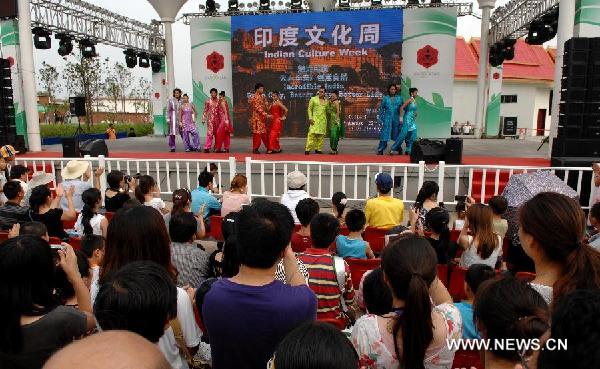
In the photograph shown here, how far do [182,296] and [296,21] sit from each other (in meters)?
12.9

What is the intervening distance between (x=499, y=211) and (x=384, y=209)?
2.89 ft

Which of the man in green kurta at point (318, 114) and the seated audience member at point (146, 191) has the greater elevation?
the man in green kurta at point (318, 114)

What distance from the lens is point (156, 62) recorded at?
15.9 m

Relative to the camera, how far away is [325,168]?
655cm

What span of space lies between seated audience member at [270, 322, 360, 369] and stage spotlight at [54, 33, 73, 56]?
1317cm

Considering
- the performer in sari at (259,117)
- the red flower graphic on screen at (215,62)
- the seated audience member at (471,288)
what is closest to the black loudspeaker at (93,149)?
the performer in sari at (259,117)

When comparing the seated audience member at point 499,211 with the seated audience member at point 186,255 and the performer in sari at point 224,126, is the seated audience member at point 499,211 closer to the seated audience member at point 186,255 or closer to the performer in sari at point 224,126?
the seated audience member at point 186,255

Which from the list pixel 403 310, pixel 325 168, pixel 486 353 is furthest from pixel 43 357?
pixel 325 168

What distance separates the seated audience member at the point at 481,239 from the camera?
8.73 feet

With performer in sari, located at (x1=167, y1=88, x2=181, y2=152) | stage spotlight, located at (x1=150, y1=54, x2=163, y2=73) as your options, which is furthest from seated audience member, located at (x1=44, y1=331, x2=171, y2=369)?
stage spotlight, located at (x1=150, y1=54, x2=163, y2=73)

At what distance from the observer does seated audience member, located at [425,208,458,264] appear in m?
2.79

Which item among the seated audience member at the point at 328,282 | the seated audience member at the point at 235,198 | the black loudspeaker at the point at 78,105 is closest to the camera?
the seated audience member at the point at 328,282

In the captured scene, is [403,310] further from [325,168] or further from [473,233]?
[325,168]

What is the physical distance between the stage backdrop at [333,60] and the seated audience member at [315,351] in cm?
1273
